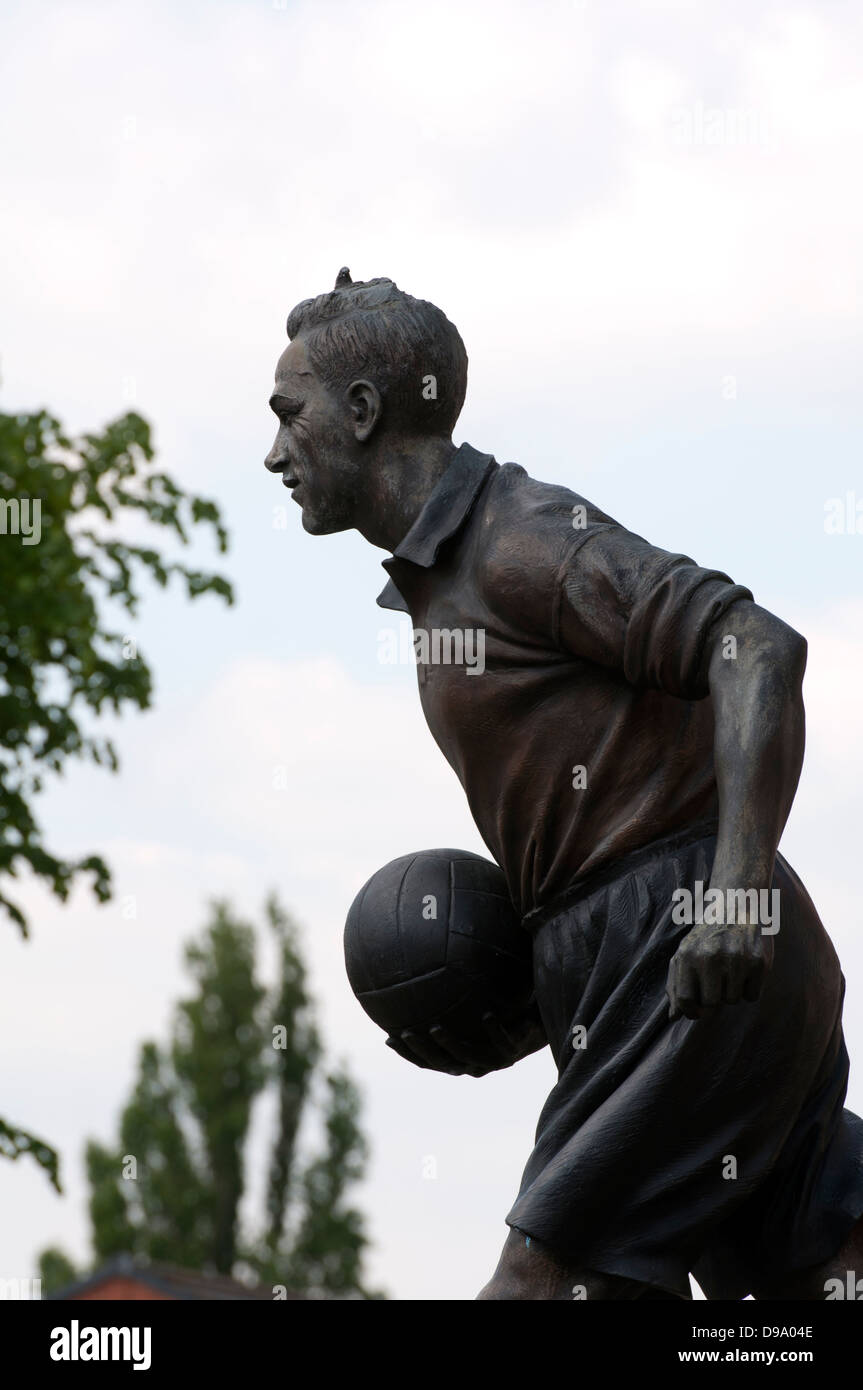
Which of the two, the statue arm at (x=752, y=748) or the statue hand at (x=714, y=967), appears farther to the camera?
the statue arm at (x=752, y=748)

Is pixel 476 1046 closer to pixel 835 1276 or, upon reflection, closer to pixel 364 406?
pixel 835 1276

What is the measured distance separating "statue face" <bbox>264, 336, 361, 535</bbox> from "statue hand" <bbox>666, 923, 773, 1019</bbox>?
4.82 feet

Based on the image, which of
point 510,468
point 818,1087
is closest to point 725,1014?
point 818,1087

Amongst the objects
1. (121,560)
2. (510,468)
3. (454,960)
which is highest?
(121,560)

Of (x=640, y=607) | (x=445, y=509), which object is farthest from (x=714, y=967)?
(x=445, y=509)

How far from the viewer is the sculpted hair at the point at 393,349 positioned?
5.21 m

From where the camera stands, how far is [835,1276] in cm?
494

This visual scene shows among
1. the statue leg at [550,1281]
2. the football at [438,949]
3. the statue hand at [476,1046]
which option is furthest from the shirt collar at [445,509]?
the statue leg at [550,1281]

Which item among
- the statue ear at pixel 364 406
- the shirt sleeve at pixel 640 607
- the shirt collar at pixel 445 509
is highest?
the statue ear at pixel 364 406

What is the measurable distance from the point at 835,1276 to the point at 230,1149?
4307 centimetres

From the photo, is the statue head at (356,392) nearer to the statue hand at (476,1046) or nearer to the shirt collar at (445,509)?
the shirt collar at (445,509)

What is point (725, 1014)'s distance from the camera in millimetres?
4691
